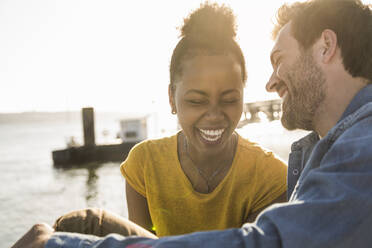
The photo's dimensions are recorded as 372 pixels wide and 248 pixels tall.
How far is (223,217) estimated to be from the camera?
8.29ft

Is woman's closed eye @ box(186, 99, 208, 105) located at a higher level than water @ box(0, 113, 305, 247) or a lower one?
higher

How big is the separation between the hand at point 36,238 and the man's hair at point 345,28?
1733 millimetres

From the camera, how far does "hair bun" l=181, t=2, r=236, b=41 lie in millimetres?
2637

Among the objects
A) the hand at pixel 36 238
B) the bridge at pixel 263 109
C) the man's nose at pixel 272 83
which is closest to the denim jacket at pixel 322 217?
the hand at pixel 36 238

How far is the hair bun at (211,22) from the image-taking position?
264cm

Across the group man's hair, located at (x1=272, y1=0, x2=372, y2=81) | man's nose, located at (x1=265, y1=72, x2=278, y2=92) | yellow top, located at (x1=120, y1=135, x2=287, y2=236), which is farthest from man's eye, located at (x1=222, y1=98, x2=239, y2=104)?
man's hair, located at (x1=272, y1=0, x2=372, y2=81)

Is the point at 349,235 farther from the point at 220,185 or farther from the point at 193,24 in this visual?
the point at 193,24

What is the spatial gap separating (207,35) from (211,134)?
0.77m

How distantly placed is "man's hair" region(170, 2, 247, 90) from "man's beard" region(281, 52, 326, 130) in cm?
64

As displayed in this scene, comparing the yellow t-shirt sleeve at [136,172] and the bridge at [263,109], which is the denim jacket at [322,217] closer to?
the yellow t-shirt sleeve at [136,172]

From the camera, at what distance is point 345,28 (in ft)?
6.44

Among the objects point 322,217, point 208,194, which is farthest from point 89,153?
point 322,217

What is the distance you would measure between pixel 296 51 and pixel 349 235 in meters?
1.28

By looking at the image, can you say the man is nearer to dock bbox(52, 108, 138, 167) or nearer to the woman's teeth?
the woman's teeth
